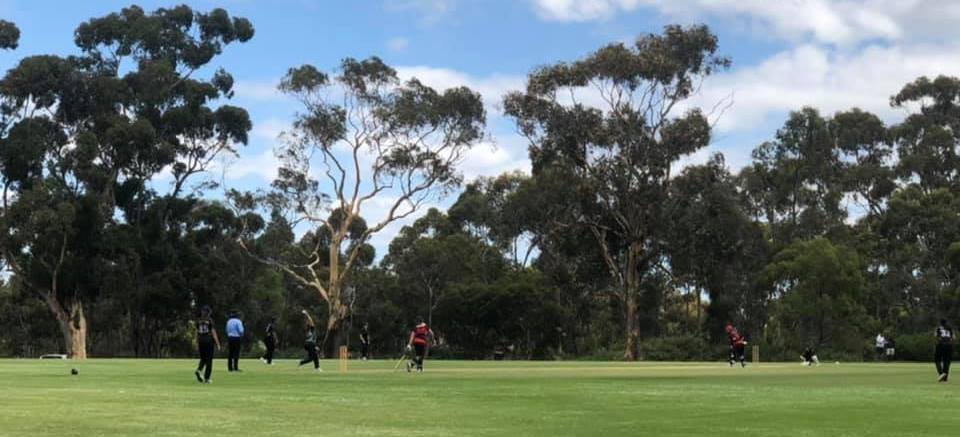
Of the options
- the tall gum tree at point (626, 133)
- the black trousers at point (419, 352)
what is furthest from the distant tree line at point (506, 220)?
the black trousers at point (419, 352)

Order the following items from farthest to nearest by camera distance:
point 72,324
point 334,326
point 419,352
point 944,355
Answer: point 334,326, point 72,324, point 419,352, point 944,355

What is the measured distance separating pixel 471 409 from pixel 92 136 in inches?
2282

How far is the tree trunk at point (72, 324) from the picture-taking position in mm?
67938

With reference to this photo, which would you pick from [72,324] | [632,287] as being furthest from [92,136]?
[632,287]

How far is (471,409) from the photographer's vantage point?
605 inches

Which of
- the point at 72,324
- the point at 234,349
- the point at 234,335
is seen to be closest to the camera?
the point at 234,335

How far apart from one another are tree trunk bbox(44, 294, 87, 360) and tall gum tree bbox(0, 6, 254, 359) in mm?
65

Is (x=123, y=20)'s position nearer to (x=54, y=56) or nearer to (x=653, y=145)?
(x=54, y=56)

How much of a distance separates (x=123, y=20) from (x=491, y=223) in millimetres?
34100

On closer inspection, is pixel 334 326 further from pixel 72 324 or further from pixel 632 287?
pixel 632 287

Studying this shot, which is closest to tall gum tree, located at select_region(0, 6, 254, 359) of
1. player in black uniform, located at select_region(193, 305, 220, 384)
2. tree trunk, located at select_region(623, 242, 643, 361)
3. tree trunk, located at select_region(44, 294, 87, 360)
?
tree trunk, located at select_region(44, 294, 87, 360)

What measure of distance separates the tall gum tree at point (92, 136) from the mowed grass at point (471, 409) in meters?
46.1

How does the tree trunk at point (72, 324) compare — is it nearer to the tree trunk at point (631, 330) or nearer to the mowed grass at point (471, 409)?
the tree trunk at point (631, 330)

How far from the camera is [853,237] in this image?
7488 centimetres
